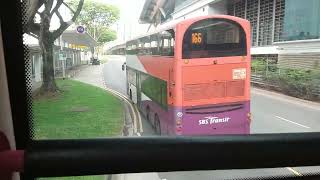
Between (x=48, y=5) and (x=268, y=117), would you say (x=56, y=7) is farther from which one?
(x=268, y=117)

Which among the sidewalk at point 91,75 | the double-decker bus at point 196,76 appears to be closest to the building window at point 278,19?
the double-decker bus at point 196,76

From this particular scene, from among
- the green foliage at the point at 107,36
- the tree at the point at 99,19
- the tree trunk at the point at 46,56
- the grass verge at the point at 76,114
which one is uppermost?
the tree at the point at 99,19

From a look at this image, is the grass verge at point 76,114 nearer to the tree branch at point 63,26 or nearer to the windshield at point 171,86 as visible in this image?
the windshield at point 171,86

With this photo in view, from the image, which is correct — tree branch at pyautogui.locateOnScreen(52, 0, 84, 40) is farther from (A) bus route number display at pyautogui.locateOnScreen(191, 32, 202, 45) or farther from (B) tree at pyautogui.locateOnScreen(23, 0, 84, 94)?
(A) bus route number display at pyautogui.locateOnScreen(191, 32, 202, 45)

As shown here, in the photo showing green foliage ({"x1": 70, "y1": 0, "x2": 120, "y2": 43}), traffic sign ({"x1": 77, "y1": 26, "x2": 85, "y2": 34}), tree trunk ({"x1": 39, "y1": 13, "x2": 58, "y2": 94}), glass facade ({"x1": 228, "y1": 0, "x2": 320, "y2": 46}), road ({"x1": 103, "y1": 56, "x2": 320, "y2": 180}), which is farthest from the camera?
glass facade ({"x1": 228, "y1": 0, "x2": 320, "y2": 46})

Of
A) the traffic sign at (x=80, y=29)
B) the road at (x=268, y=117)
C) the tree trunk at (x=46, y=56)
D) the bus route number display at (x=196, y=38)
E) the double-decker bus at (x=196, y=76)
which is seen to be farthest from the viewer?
the bus route number display at (x=196, y=38)

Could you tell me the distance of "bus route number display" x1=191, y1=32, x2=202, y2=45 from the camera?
2.34 metres

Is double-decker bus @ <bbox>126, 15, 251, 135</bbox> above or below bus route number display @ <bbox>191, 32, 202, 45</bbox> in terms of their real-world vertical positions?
below

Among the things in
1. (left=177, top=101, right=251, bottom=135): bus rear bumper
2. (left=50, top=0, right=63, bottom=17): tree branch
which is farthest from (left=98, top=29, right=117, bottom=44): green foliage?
(left=177, top=101, right=251, bottom=135): bus rear bumper

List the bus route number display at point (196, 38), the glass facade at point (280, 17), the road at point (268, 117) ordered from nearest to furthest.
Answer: the road at point (268, 117), the glass facade at point (280, 17), the bus route number display at point (196, 38)

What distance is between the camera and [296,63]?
1626 mm

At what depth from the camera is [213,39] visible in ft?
6.68

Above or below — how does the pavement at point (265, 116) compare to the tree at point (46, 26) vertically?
below

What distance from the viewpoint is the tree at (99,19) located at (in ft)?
4.40
